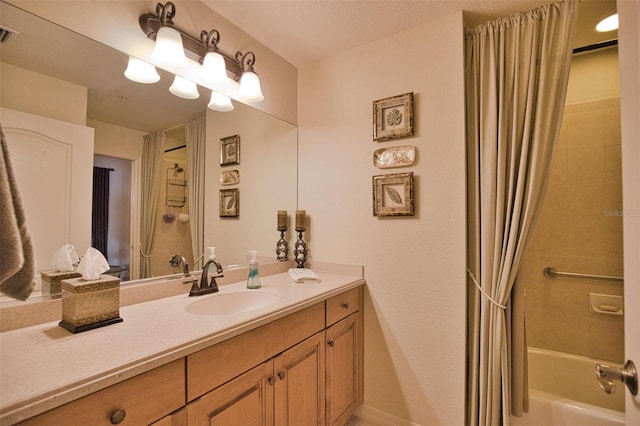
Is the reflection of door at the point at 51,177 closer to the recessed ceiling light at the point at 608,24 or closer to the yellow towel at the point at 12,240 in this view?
the yellow towel at the point at 12,240

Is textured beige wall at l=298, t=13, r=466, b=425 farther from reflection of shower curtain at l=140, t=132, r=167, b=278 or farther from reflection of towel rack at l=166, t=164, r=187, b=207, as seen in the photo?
reflection of shower curtain at l=140, t=132, r=167, b=278

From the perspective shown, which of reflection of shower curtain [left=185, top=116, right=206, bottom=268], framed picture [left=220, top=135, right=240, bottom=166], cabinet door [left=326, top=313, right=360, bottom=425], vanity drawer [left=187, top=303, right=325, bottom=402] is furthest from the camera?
framed picture [left=220, top=135, right=240, bottom=166]

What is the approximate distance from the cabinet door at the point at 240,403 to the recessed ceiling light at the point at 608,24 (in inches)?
95.4

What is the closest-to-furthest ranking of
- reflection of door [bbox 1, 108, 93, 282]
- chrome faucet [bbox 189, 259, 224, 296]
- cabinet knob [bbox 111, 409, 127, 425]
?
cabinet knob [bbox 111, 409, 127, 425] → reflection of door [bbox 1, 108, 93, 282] → chrome faucet [bbox 189, 259, 224, 296]

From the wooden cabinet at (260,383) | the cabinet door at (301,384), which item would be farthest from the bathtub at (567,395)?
the cabinet door at (301,384)

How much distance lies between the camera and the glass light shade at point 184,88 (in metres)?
1.50

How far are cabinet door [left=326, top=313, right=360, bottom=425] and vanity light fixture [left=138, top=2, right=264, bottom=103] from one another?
4.93 feet

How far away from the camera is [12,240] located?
0.59 m

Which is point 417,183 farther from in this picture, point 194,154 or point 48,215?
point 48,215

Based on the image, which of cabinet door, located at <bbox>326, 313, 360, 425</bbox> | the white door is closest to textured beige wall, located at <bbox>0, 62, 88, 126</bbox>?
cabinet door, located at <bbox>326, 313, 360, 425</bbox>

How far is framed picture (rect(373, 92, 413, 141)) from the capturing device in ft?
5.66

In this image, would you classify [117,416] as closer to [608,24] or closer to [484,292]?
[484,292]

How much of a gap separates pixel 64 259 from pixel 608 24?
9.41 feet

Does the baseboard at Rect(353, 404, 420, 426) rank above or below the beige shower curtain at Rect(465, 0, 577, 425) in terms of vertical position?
below
